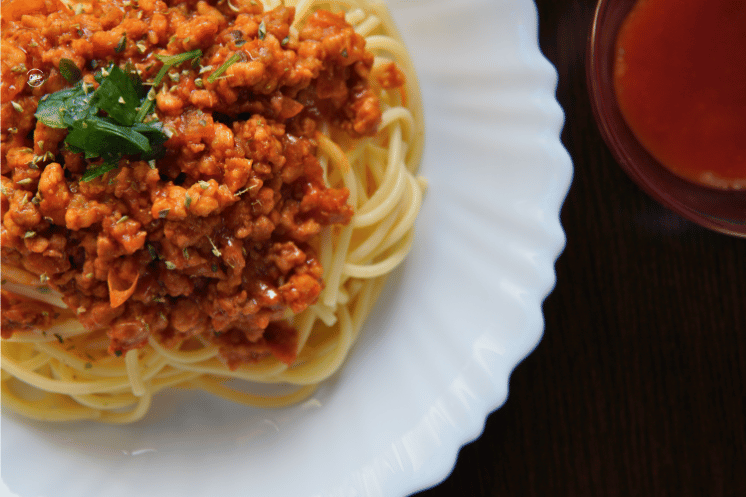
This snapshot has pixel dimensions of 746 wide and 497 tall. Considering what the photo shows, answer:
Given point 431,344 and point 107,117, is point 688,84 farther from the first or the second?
point 107,117

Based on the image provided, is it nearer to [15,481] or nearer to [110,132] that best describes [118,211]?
[110,132]

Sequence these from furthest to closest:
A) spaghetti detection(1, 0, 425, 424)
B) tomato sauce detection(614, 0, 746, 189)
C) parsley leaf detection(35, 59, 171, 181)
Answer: tomato sauce detection(614, 0, 746, 189) → spaghetti detection(1, 0, 425, 424) → parsley leaf detection(35, 59, 171, 181)

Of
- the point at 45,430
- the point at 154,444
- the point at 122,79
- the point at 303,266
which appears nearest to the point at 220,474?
the point at 154,444

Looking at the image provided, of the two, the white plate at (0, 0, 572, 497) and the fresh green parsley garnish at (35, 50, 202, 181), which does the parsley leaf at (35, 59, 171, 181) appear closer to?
the fresh green parsley garnish at (35, 50, 202, 181)

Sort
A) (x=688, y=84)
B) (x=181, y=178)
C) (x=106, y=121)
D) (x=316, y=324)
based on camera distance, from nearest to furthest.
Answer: (x=106, y=121) < (x=181, y=178) < (x=688, y=84) < (x=316, y=324)

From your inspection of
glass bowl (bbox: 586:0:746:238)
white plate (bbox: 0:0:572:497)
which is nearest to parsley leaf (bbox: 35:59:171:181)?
white plate (bbox: 0:0:572:497)

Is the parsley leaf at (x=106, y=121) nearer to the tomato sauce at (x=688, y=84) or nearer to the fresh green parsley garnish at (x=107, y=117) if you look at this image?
the fresh green parsley garnish at (x=107, y=117)

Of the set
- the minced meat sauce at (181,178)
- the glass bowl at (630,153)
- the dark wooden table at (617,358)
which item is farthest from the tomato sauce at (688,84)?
the minced meat sauce at (181,178)

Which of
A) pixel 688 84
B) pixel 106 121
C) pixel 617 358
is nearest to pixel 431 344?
pixel 617 358
